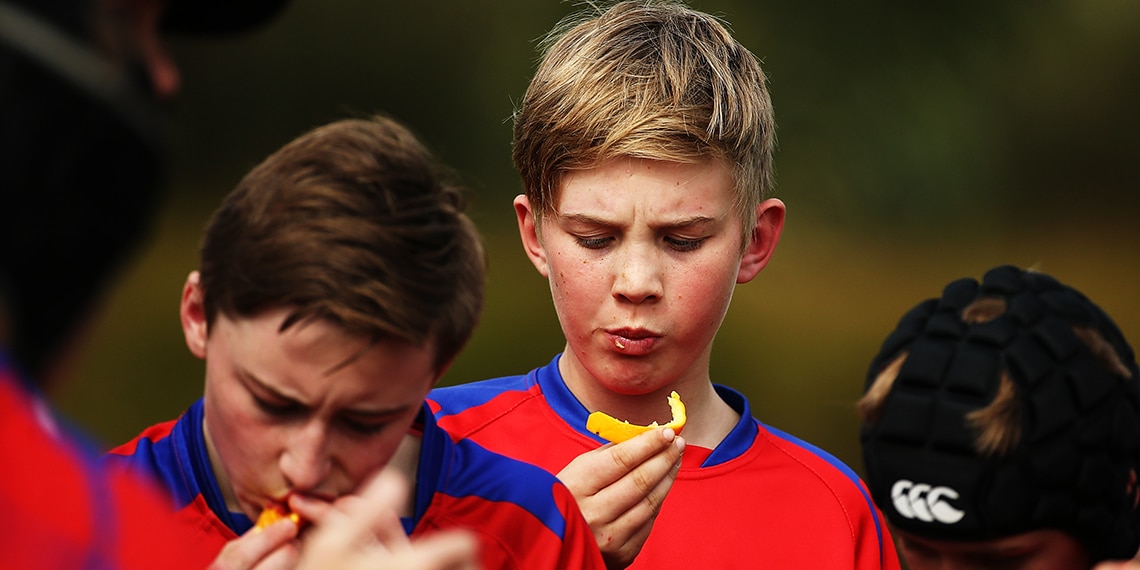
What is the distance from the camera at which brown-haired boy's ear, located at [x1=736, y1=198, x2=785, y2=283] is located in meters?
2.85

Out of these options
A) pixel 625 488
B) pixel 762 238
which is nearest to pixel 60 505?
pixel 625 488

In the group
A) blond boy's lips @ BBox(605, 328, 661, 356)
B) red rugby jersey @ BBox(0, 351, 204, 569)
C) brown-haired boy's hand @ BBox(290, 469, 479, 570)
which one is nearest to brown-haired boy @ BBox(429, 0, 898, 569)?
blond boy's lips @ BBox(605, 328, 661, 356)

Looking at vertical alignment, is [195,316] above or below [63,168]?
below

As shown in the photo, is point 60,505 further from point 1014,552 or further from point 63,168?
point 1014,552

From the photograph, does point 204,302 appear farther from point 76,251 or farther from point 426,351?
point 76,251

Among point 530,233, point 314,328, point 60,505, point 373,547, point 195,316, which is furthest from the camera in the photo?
point 530,233

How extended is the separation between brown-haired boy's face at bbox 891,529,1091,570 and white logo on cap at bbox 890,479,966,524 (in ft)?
0.15

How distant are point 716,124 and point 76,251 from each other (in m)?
1.91

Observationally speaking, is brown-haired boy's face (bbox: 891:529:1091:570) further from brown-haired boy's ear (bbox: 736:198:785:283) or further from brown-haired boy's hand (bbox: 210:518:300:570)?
brown-haired boy's ear (bbox: 736:198:785:283)

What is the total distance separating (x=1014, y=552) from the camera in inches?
67.6

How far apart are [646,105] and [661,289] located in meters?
0.43

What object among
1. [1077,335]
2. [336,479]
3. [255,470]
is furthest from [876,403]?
[255,470]

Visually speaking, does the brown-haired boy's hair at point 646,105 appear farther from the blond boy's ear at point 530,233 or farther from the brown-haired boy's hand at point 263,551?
the brown-haired boy's hand at point 263,551

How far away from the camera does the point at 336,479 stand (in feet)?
5.90
